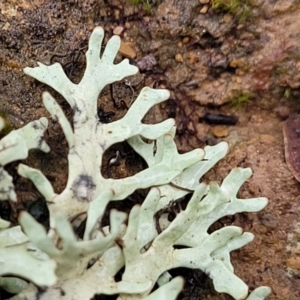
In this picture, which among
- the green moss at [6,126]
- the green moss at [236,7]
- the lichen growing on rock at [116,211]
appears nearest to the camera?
the lichen growing on rock at [116,211]

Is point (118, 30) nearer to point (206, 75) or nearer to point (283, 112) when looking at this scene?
point (206, 75)

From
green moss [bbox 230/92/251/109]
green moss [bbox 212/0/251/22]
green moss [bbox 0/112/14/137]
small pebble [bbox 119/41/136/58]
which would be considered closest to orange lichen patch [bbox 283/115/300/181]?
green moss [bbox 230/92/251/109]

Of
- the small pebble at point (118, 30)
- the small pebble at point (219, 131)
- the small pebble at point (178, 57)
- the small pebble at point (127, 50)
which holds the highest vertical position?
the small pebble at point (118, 30)

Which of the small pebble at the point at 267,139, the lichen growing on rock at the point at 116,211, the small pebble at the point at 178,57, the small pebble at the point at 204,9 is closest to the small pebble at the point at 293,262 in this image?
the lichen growing on rock at the point at 116,211

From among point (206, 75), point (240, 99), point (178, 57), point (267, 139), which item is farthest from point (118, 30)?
point (267, 139)

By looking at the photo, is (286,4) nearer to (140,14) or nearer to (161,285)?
(140,14)

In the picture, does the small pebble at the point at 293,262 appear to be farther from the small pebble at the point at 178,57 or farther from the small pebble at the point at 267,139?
the small pebble at the point at 178,57

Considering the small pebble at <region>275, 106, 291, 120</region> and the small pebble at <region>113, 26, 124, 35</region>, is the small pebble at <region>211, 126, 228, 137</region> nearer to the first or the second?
the small pebble at <region>275, 106, 291, 120</region>

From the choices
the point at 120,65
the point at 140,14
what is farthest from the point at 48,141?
the point at 140,14
